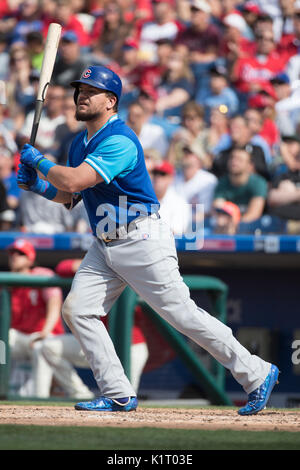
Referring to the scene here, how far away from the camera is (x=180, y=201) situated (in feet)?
27.7

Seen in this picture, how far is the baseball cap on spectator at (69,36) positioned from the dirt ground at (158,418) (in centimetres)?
674

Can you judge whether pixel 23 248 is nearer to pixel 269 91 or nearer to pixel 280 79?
pixel 269 91

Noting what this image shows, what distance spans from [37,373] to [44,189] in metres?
2.18

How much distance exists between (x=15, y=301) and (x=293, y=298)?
97.8 inches

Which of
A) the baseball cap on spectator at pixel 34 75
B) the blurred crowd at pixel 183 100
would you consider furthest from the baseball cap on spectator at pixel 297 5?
the baseball cap on spectator at pixel 34 75

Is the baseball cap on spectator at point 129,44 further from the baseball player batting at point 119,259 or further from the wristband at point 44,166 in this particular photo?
the wristband at point 44,166

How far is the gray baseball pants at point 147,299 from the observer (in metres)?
4.70

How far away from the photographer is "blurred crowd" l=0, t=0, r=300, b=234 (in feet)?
27.7

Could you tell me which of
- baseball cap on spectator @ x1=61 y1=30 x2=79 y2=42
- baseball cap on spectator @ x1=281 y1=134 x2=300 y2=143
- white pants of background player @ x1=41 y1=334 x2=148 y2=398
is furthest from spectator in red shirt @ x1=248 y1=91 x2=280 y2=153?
white pants of background player @ x1=41 y1=334 x2=148 y2=398

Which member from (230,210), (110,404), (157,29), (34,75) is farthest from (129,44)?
(110,404)

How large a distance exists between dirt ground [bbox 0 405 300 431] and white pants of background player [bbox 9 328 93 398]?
1355 mm

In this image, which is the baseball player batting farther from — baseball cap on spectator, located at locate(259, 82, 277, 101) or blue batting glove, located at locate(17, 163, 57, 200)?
baseball cap on spectator, located at locate(259, 82, 277, 101)
